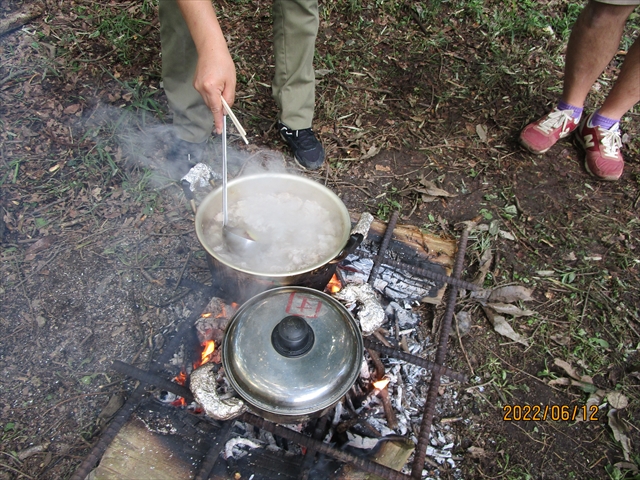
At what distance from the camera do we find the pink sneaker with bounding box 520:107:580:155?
4.14 m

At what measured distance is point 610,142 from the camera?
4.08 m

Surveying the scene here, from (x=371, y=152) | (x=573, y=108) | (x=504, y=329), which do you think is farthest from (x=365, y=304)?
(x=573, y=108)

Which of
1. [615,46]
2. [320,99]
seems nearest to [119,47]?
[320,99]

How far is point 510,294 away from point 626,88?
2.21 metres

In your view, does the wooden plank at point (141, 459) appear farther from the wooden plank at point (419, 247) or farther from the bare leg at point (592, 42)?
the bare leg at point (592, 42)

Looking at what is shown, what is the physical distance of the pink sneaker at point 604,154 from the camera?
406 cm

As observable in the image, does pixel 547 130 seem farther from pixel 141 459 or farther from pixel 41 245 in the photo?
pixel 41 245

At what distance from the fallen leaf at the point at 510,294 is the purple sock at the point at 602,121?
6.54ft

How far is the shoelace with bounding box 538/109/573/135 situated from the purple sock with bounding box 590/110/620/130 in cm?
21

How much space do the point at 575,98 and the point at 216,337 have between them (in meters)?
3.90

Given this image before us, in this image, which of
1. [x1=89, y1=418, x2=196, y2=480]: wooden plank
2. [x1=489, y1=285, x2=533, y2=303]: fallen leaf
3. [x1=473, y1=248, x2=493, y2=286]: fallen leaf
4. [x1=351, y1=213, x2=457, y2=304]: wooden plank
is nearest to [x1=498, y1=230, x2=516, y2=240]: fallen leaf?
[x1=473, y1=248, x2=493, y2=286]: fallen leaf

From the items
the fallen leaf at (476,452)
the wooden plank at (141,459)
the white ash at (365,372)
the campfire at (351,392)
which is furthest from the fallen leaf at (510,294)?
the wooden plank at (141,459)

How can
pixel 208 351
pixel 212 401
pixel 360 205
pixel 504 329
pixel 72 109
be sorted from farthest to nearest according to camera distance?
pixel 72 109, pixel 360 205, pixel 504 329, pixel 208 351, pixel 212 401
